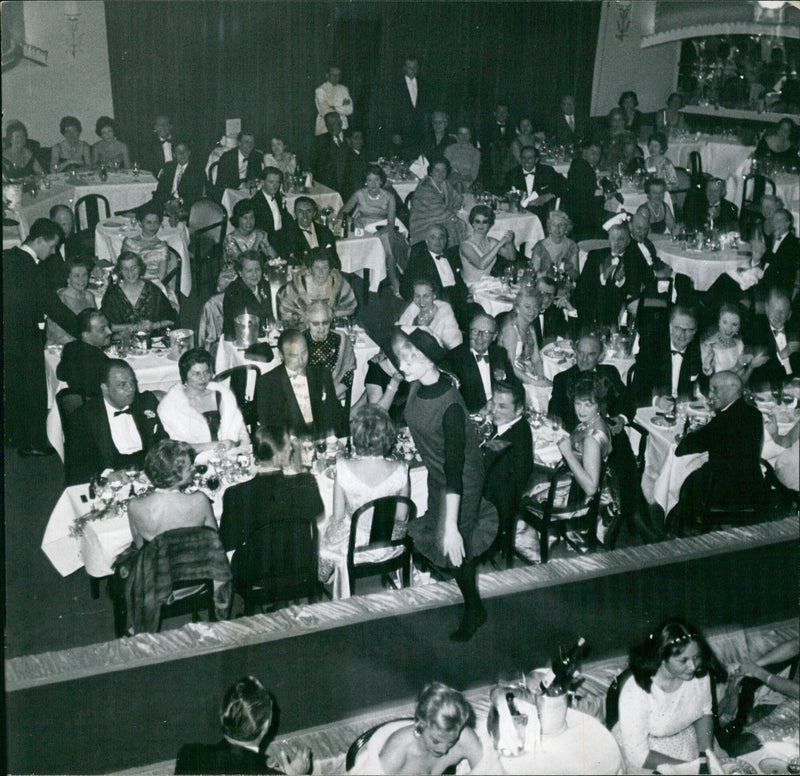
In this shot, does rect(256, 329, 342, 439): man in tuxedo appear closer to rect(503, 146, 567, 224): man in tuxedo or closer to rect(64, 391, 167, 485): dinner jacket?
rect(64, 391, 167, 485): dinner jacket

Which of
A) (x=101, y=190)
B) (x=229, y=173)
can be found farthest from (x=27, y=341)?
(x=229, y=173)

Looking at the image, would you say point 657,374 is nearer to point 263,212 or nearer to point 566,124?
point 263,212

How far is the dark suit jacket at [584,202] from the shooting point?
7867mm

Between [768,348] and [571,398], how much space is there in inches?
61.6

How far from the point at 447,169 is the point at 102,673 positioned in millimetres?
4867

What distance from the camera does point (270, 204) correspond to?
7.42 metres

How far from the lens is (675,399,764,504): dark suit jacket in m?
4.73

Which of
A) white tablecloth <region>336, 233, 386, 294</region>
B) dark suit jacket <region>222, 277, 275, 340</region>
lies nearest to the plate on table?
dark suit jacket <region>222, 277, 275, 340</region>

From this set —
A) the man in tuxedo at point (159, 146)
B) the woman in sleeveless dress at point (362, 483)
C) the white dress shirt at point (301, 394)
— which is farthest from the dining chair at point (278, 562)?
the man in tuxedo at point (159, 146)

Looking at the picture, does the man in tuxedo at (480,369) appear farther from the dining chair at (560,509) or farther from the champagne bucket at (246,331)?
the champagne bucket at (246,331)

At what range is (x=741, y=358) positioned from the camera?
5492 millimetres

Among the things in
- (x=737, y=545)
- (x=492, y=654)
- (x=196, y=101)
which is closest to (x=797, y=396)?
(x=737, y=545)

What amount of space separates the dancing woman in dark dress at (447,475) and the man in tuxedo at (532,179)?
4395 millimetres

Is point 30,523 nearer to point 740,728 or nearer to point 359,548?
point 359,548
